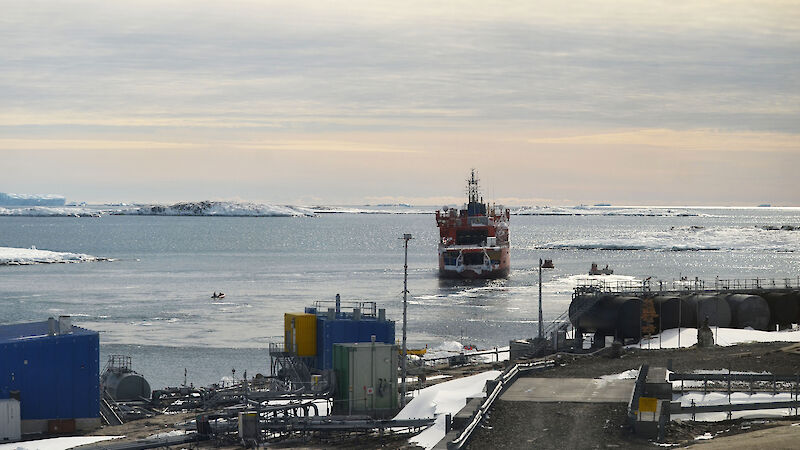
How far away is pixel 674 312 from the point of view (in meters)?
58.1

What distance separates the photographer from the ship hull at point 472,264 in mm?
145375

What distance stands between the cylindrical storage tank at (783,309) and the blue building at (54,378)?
42.3 m

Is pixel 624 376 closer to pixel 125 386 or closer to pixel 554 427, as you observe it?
pixel 554 427

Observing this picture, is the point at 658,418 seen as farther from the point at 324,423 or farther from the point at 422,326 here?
the point at 422,326

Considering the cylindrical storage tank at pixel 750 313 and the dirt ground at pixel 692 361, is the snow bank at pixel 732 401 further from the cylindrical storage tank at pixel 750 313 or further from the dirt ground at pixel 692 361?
the cylindrical storage tank at pixel 750 313

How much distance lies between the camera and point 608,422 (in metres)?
28.9

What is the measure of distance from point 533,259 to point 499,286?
67.5 m

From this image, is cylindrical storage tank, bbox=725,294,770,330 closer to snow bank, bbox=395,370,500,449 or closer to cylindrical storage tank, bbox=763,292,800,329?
cylindrical storage tank, bbox=763,292,800,329

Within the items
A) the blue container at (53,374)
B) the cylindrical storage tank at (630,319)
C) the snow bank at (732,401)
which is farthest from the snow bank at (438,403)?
the cylindrical storage tank at (630,319)

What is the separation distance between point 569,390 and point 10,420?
19422mm

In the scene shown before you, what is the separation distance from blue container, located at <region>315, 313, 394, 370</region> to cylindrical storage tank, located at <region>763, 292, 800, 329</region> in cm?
3142

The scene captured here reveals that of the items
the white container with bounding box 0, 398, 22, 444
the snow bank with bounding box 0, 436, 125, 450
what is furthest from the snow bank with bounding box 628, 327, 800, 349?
the white container with bounding box 0, 398, 22, 444

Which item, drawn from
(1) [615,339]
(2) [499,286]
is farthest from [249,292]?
(1) [615,339]

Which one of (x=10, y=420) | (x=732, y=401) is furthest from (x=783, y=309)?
(x=10, y=420)
